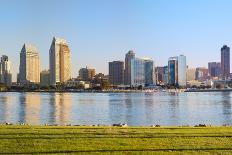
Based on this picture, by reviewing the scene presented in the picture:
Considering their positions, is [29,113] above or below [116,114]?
above

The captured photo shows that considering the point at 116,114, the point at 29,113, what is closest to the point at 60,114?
the point at 29,113

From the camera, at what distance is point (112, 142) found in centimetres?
1617

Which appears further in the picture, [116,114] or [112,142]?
[116,114]

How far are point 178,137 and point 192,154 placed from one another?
3.30 m

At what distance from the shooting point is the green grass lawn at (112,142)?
14.7 metres

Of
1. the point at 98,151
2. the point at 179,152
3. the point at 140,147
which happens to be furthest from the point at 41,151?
the point at 179,152

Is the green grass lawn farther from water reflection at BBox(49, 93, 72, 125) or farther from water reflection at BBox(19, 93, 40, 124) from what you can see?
water reflection at BBox(19, 93, 40, 124)

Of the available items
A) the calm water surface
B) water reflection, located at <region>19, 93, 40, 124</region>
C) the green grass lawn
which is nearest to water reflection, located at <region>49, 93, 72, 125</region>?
the calm water surface

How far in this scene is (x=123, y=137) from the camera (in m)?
17.6

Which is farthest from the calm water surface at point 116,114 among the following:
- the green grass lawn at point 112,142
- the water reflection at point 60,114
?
the green grass lawn at point 112,142

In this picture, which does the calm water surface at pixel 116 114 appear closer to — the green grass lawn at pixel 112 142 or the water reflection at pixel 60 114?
the water reflection at pixel 60 114

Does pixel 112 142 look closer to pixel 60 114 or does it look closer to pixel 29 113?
pixel 60 114

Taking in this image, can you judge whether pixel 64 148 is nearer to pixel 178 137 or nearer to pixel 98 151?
pixel 98 151

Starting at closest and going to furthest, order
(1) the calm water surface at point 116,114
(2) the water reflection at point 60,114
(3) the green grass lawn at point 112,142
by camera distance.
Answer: (3) the green grass lawn at point 112,142, (2) the water reflection at point 60,114, (1) the calm water surface at point 116,114
